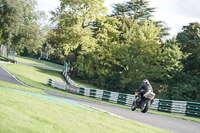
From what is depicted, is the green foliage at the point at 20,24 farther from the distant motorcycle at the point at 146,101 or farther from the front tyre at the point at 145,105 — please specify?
the front tyre at the point at 145,105

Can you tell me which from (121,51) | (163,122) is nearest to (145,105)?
(163,122)

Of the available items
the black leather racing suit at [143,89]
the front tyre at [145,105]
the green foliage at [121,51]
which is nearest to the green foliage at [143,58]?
the green foliage at [121,51]

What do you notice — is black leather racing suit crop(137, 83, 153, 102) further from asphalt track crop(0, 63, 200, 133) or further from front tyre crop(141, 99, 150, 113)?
asphalt track crop(0, 63, 200, 133)

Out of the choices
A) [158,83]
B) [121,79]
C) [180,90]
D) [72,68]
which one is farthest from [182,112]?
[72,68]

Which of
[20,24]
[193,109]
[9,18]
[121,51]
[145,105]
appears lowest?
[193,109]

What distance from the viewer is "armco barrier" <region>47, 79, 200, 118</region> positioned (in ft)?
73.8

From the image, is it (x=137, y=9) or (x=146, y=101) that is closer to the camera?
(x=146, y=101)

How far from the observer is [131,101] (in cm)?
2823

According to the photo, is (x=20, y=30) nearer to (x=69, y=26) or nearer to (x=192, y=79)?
(x=69, y=26)

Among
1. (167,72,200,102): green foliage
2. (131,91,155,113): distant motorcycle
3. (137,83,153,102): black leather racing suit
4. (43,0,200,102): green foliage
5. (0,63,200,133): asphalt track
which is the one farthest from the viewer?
(43,0,200,102): green foliage

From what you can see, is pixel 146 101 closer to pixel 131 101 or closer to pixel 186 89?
pixel 131 101

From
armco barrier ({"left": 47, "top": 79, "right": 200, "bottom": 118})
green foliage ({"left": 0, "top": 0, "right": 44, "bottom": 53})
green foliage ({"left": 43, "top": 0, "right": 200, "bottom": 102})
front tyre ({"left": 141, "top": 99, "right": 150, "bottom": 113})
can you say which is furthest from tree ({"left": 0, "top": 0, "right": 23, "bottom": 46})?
front tyre ({"left": 141, "top": 99, "right": 150, "bottom": 113})

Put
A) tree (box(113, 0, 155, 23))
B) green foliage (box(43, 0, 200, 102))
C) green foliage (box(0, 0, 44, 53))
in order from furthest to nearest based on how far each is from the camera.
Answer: tree (box(113, 0, 155, 23)) → green foliage (box(0, 0, 44, 53)) → green foliage (box(43, 0, 200, 102))

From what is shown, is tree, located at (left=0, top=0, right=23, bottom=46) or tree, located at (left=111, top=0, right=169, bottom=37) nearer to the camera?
tree, located at (left=0, top=0, right=23, bottom=46)
